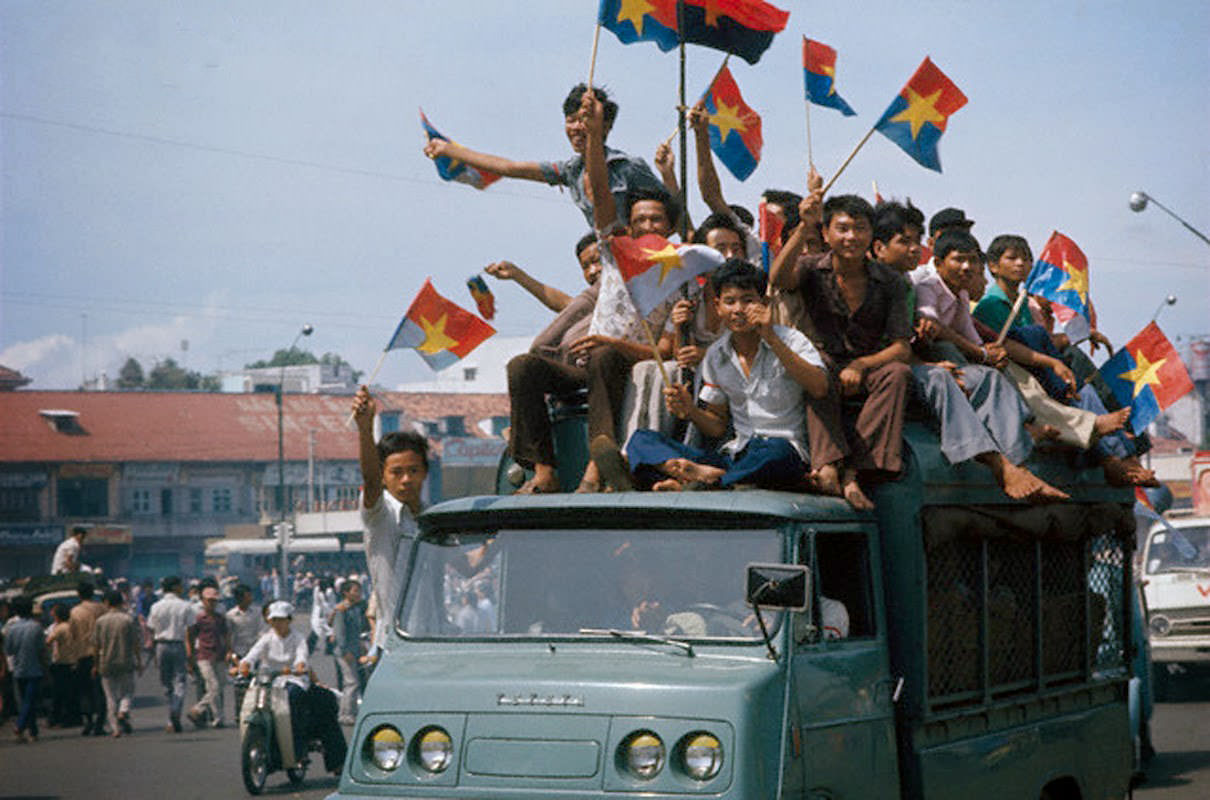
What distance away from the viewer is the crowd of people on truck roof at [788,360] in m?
6.94

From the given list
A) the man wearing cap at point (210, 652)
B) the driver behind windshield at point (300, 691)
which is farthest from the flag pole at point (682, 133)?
the man wearing cap at point (210, 652)

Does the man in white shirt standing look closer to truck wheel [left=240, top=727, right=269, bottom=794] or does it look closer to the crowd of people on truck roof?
the crowd of people on truck roof

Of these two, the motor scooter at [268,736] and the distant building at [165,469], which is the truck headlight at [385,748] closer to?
the motor scooter at [268,736]

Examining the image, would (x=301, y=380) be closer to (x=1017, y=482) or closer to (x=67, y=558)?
(x=67, y=558)

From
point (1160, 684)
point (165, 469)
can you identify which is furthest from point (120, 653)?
point (165, 469)

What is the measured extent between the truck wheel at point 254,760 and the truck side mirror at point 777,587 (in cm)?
986

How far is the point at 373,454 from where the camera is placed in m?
7.58

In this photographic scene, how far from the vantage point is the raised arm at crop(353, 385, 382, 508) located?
7328 millimetres

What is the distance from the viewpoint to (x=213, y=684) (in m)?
22.1

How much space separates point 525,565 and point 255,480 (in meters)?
71.0

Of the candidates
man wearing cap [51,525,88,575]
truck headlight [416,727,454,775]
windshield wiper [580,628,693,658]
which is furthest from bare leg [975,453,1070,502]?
man wearing cap [51,525,88,575]

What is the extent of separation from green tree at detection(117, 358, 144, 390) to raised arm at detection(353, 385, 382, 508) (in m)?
125

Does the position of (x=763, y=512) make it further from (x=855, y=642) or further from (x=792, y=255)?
(x=792, y=255)

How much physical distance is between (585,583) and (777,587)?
94 cm
